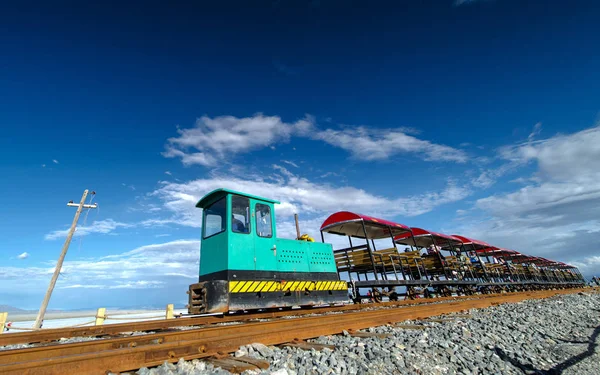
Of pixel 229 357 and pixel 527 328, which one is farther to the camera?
pixel 527 328

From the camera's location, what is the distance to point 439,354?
312 cm

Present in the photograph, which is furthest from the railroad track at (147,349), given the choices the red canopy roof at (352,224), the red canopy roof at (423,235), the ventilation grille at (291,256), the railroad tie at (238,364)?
the red canopy roof at (423,235)

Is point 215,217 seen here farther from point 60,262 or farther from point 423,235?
point 423,235

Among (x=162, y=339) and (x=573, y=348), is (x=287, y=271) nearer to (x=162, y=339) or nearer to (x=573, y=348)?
(x=162, y=339)

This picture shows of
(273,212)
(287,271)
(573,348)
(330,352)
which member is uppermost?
(273,212)

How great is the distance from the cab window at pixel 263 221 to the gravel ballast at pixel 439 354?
384 centimetres

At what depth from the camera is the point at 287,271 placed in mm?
7402

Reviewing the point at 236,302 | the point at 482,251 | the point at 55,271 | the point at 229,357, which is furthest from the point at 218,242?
the point at 482,251

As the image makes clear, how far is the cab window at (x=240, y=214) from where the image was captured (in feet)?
23.0

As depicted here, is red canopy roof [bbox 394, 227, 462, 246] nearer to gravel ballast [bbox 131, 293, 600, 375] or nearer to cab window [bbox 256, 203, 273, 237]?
cab window [bbox 256, 203, 273, 237]

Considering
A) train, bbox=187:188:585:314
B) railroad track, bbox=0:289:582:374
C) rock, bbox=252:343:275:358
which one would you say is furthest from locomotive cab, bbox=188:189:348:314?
rock, bbox=252:343:275:358

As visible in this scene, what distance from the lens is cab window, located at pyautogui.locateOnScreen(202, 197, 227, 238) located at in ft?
23.4

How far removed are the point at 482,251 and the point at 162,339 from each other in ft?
75.0

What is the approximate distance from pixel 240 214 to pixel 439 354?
529cm
